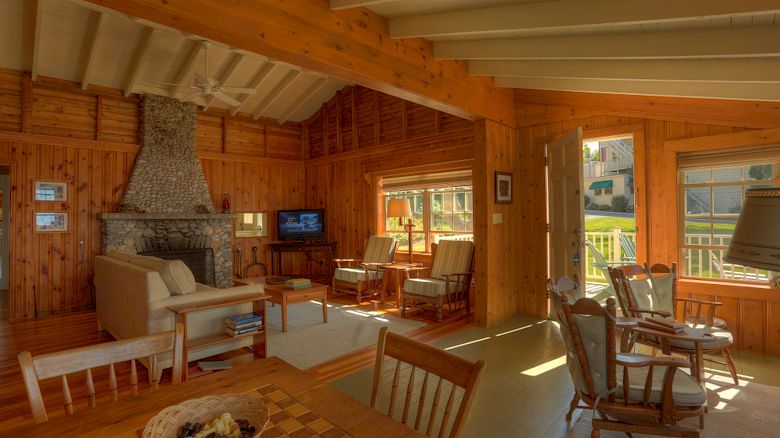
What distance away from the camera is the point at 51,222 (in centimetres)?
578

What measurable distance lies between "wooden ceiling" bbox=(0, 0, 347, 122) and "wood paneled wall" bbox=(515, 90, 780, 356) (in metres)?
3.89

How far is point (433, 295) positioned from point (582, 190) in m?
2.11

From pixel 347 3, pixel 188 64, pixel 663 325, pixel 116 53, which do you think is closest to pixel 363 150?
pixel 188 64

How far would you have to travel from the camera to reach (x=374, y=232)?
282 inches

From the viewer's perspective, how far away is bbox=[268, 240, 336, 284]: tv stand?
25.0 feet

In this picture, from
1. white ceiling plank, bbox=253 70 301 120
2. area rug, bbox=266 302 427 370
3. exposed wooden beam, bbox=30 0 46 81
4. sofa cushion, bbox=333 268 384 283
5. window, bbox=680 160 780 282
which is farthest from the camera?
white ceiling plank, bbox=253 70 301 120

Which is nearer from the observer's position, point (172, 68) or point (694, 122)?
point (694, 122)

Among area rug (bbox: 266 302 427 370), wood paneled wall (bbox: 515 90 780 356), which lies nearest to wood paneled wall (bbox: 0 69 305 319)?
area rug (bbox: 266 302 427 370)

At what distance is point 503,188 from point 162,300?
12.4ft

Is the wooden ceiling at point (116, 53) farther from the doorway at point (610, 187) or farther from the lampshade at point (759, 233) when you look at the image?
the doorway at point (610, 187)

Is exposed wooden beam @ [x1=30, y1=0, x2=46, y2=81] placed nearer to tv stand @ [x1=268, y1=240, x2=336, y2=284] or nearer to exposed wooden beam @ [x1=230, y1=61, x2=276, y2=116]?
exposed wooden beam @ [x1=230, y1=61, x2=276, y2=116]

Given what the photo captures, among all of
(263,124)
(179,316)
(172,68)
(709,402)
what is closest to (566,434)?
(709,402)

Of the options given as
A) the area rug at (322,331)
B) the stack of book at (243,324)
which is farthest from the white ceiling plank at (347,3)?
the area rug at (322,331)

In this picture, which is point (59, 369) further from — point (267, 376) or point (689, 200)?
point (689, 200)
